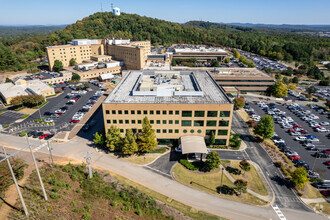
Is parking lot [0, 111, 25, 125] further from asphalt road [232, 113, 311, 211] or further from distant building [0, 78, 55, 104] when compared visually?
asphalt road [232, 113, 311, 211]

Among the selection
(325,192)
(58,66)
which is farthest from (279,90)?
(58,66)

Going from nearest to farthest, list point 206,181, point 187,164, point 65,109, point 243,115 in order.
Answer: point 206,181 → point 187,164 → point 65,109 → point 243,115

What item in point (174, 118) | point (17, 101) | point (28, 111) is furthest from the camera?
point (28, 111)

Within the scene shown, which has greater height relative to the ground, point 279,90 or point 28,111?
point 279,90

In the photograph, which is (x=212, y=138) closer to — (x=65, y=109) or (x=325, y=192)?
(x=325, y=192)

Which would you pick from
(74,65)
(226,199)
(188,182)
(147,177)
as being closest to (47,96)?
(74,65)

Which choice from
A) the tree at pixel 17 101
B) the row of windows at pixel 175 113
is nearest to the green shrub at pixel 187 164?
the row of windows at pixel 175 113
